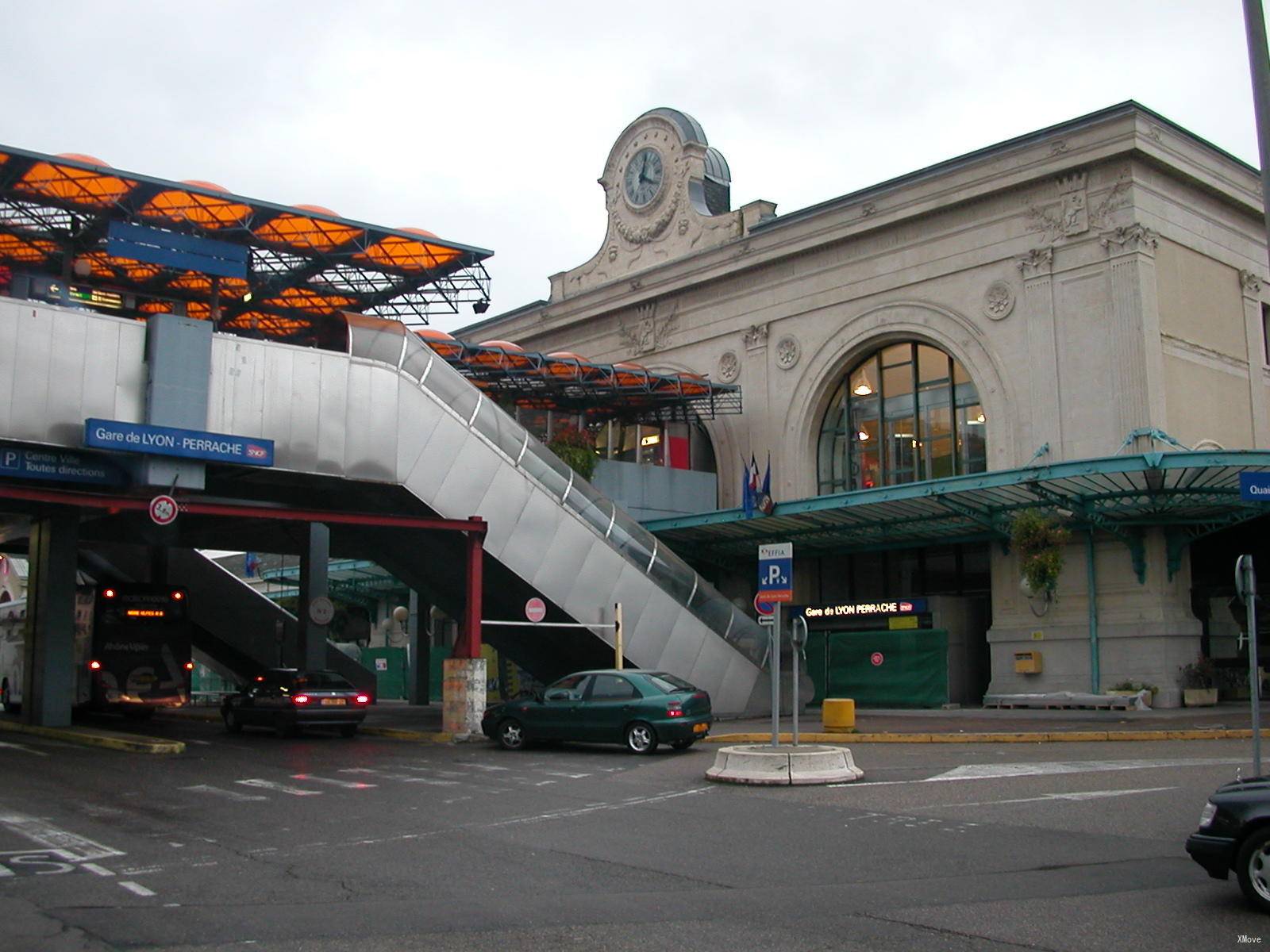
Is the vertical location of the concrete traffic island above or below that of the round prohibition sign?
below

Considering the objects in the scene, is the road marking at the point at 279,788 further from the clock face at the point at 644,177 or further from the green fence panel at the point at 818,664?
the clock face at the point at 644,177

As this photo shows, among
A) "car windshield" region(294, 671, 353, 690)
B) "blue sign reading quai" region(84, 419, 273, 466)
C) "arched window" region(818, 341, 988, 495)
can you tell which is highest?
"arched window" region(818, 341, 988, 495)

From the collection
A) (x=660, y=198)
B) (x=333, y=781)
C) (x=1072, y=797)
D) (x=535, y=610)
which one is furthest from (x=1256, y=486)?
(x=660, y=198)

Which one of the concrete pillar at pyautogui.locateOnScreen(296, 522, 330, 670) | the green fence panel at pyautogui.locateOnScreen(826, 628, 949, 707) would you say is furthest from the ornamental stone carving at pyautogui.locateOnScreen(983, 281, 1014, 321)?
the concrete pillar at pyautogui.locateOnScreen(296, 522, 330, 670)

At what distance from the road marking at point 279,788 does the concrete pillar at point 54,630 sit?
11718 millimetres

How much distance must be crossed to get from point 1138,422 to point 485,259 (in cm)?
1653

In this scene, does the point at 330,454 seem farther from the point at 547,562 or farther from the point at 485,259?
the point at 485,259

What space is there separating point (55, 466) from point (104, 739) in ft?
16.6

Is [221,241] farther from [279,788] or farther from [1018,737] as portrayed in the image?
[1018,737]

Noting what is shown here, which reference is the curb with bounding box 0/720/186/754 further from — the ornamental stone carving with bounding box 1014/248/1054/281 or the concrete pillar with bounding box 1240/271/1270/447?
the concrete pillar with bounding box 1240/271/1270/447

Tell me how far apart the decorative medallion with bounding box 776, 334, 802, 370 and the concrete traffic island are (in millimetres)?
24287

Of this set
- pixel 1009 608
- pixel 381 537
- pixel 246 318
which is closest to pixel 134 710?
pixel 381 537

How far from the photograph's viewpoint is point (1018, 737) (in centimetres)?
2133

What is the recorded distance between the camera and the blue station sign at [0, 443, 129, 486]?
22016 mm
